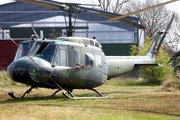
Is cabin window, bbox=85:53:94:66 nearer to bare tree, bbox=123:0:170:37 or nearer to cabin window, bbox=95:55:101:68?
cabin window, bbox=95:55:101:68

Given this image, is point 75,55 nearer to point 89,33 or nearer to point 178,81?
point 178,81

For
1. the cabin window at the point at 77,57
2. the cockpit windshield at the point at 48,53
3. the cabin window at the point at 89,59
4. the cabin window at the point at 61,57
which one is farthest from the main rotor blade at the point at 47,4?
the cabin window at the point at 89,59

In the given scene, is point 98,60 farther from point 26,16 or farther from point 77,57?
point 26,16

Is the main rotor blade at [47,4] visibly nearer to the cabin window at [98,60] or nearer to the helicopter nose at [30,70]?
the helicopter nose at [30,70]

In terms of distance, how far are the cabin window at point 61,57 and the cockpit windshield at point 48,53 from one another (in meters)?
0.18

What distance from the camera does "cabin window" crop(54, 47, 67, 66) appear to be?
14.7 metres

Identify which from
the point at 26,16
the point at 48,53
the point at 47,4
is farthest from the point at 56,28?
the point at 47,4

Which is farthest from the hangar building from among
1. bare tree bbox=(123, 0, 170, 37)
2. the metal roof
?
bare tree bbox=(123, 0, 170, 37)

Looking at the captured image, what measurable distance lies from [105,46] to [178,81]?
64.1ft

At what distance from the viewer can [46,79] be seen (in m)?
14.3

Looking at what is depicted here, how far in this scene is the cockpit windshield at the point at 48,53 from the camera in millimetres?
14445

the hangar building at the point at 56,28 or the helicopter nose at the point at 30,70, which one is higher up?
the helicopter nose at the point at 30,70

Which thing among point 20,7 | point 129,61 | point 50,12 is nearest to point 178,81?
point 129,61

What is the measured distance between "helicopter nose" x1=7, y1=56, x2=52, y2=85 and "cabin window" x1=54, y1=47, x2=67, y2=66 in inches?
19.6
